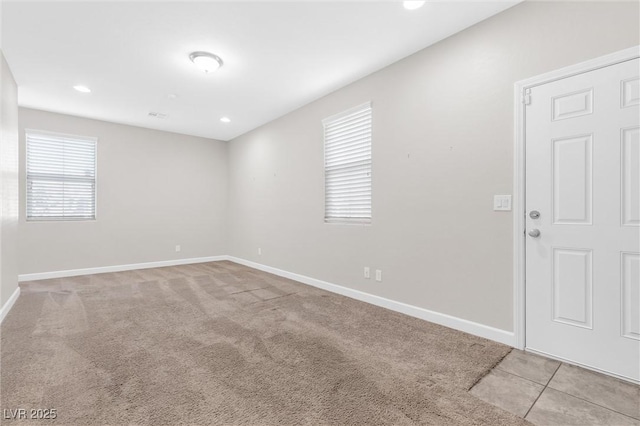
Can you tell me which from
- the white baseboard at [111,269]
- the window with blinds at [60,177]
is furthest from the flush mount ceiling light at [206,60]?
the white baseboard at [111,269]

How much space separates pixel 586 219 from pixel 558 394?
1.18 m

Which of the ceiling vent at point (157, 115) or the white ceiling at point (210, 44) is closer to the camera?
the white ceiling at point (210, 44)

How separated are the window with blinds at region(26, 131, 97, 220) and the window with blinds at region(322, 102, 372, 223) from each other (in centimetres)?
432

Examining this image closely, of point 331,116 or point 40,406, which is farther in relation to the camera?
point 331,116

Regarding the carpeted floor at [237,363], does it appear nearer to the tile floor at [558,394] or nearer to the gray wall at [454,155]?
the tile floor at [558,394]

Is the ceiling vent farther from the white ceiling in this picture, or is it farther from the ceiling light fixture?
the ceiling light fixture

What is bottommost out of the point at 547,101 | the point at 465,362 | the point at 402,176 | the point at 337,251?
the point at 465,362

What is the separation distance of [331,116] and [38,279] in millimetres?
5290

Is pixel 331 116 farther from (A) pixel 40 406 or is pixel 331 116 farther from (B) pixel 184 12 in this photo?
(A) pixel 40 406

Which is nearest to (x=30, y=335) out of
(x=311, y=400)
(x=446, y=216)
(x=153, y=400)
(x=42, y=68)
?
(x=153, y=400)

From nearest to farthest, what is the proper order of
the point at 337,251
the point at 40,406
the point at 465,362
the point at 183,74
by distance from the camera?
the point at 40,406 → the point at 465,362 → the point at 183,74 → the point at 337,251

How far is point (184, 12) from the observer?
95.1 inches

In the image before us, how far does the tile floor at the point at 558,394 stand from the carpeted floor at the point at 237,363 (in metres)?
0.10

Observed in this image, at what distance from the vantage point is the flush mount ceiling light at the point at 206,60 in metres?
3.03
